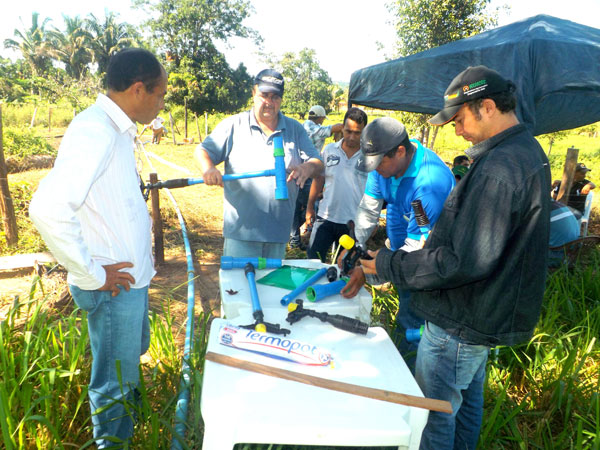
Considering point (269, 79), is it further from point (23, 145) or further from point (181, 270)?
point (23, 145)

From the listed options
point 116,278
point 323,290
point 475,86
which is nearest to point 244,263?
point 323,290

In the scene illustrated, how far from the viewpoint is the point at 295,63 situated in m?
52.1

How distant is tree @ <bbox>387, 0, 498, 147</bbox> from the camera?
10.5 metres

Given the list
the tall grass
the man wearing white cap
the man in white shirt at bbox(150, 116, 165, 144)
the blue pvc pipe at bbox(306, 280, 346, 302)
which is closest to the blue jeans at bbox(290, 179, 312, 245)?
the man wearing white cap

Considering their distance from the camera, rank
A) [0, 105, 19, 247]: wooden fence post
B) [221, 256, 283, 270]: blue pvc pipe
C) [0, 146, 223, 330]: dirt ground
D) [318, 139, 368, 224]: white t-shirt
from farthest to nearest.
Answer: [0, 105, 19, 247]: wooden fence post, [318, 139, 368, 224]: white t-shirt, [0, 146, 223, 330]: dirt ground, [221, 256, 283, 270]: blue pvc pipe

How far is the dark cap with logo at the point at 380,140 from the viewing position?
2248 mm

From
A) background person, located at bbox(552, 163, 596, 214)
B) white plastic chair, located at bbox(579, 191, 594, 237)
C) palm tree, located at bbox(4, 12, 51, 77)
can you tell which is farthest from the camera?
palm tree, located at bbox(4, 12, 51, 77)

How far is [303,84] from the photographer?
51219 millimetres

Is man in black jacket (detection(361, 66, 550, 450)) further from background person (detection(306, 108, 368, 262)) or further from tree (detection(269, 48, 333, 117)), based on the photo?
tree (detection(269, 48, 333, 117))

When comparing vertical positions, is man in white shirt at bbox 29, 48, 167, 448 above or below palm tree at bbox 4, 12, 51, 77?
below

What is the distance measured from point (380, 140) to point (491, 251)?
108 cm

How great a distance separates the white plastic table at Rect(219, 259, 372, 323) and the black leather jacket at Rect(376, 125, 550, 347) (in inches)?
10.4

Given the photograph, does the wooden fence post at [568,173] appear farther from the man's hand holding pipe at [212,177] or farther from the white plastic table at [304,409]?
the white plastic table at [304,409]

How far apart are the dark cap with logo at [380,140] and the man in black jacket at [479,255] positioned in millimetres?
527
